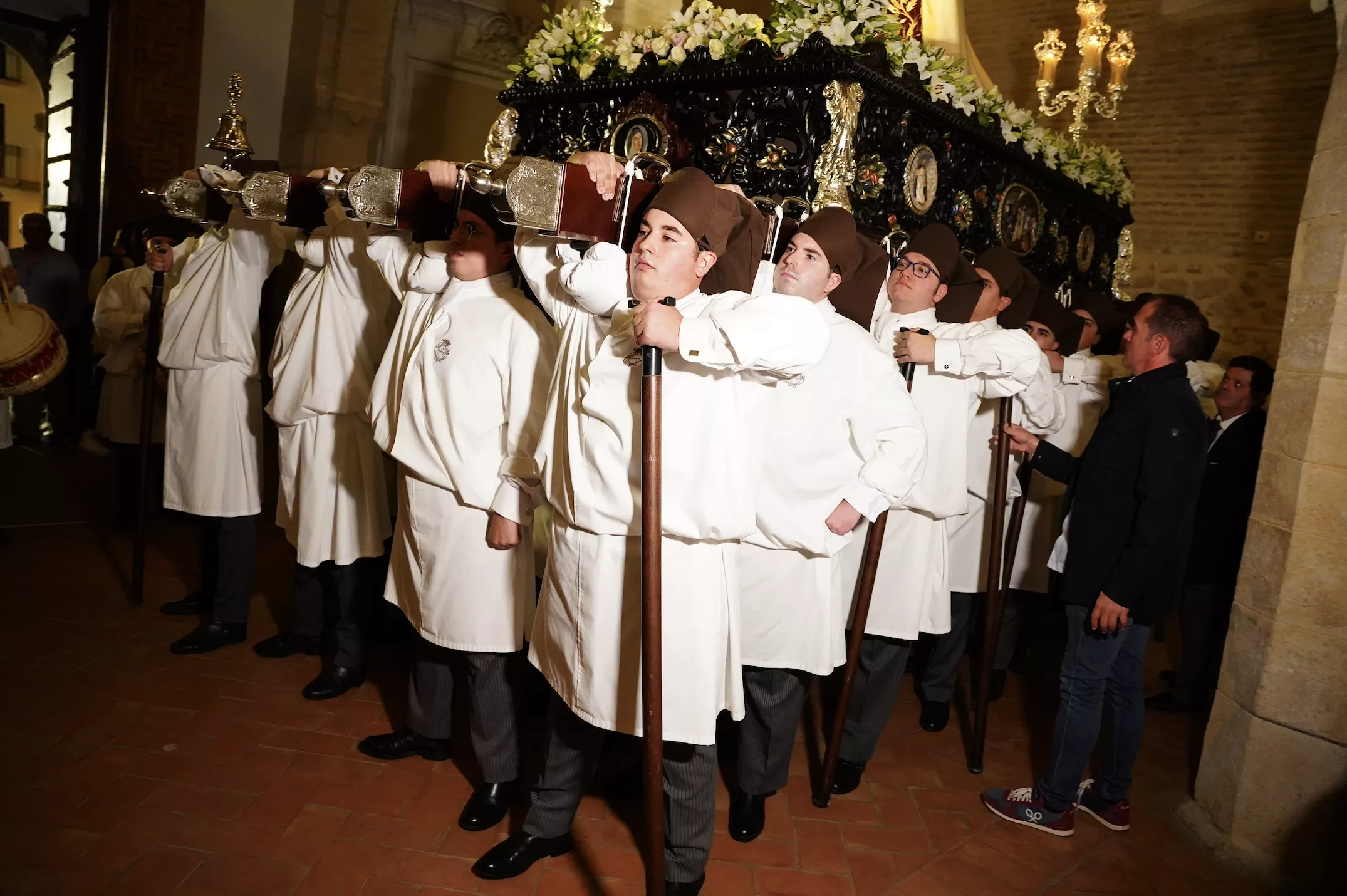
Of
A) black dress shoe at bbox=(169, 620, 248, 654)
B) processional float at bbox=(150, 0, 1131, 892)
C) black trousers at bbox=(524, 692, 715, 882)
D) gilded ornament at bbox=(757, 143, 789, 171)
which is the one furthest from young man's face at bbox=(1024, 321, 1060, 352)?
black dress shoe at bbox=(169, 620, 248, 654)

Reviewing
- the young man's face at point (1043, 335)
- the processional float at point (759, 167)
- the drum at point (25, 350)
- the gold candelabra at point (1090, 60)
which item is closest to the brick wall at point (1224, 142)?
the gold candelabra at point (1090, 60)

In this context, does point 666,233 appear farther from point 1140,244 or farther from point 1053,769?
point 1140,244

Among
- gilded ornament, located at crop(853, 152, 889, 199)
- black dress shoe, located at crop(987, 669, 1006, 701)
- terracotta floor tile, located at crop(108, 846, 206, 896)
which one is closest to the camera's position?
terracotta floor tile, located at crop(108, 846, 206, 896)

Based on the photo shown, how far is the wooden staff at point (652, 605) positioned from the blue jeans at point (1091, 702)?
6.52 ft

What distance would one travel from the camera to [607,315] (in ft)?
8.61

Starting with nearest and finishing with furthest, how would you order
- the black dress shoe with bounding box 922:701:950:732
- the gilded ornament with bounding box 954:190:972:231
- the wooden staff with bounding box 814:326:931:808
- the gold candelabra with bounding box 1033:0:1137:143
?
the wooden staff with bounding box 814:326:931:808, the black dress shoe with bounding box 922:701:950:732, the gilded ornament with bounding box 954:190:972:231, the gold candelabra with bounding box 1033:0:1137:143

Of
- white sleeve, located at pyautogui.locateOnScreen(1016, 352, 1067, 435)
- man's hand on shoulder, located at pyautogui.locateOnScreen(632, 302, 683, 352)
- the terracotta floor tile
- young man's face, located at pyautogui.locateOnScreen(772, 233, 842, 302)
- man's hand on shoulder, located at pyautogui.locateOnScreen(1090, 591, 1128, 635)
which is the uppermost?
young man's face, located at pyautogui.locateOnScreen(772, 233, 842, 302)

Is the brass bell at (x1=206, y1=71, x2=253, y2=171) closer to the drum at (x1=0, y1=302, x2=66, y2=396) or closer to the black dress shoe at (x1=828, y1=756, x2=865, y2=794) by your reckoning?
the drum at (x1=0, y1=302, x2=66, y2=396)

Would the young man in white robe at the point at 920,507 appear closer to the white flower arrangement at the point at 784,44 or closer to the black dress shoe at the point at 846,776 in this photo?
the black dress shoe at the point at 846,776

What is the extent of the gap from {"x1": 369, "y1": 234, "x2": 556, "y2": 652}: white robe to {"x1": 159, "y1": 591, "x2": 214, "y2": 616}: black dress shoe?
86.8 inches

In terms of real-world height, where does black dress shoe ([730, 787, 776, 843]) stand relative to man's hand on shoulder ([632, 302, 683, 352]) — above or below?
below

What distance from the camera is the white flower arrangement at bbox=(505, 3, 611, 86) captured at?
Answer: 4895 millimetres

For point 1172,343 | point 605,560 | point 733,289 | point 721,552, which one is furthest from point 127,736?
point 1172,343

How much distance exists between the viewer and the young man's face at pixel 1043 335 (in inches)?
194
